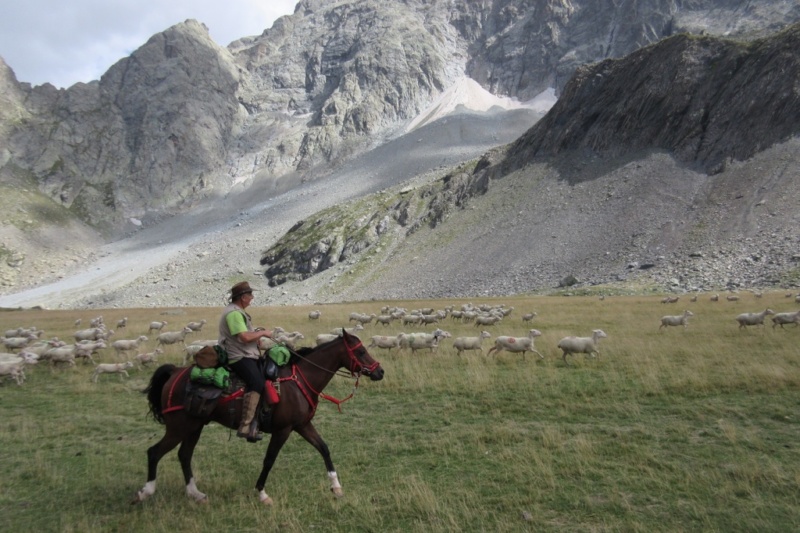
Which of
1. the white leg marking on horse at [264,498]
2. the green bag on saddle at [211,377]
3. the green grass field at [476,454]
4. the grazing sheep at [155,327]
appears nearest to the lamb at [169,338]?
the green grass field at [476,454]

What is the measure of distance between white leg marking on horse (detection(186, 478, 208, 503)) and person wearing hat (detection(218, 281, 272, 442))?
138 cm

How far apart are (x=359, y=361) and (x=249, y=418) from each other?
2.24 m

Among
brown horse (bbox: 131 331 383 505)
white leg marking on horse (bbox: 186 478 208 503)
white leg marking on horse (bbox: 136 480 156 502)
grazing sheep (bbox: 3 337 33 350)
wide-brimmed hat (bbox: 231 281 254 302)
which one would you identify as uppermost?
wide-brimmed hat (bbox: 231 281 254 302)

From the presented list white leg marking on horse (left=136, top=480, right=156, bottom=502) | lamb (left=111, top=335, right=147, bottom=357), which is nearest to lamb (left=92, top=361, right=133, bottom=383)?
lamb (left=111, top=335, right=147, bottom=357)

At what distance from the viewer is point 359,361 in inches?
370

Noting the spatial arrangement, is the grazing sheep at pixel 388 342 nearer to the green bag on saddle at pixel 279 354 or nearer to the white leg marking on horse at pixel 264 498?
the green bag on saddle at pixel 279 354

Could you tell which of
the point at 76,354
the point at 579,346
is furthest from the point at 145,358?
the point at 579,346

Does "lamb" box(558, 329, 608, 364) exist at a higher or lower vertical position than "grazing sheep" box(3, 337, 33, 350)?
lower

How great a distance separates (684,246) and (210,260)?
344ft

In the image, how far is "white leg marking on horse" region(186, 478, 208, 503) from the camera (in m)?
8.42

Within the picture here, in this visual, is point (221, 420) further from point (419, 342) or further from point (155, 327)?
point (155, 327)

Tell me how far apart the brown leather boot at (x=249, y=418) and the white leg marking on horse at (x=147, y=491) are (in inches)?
73.9

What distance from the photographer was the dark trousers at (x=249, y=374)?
8.39 metres

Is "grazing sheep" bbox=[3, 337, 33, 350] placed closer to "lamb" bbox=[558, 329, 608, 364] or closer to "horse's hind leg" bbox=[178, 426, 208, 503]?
"horse's hind leg" bbox=[178, 426, 208, 503]
